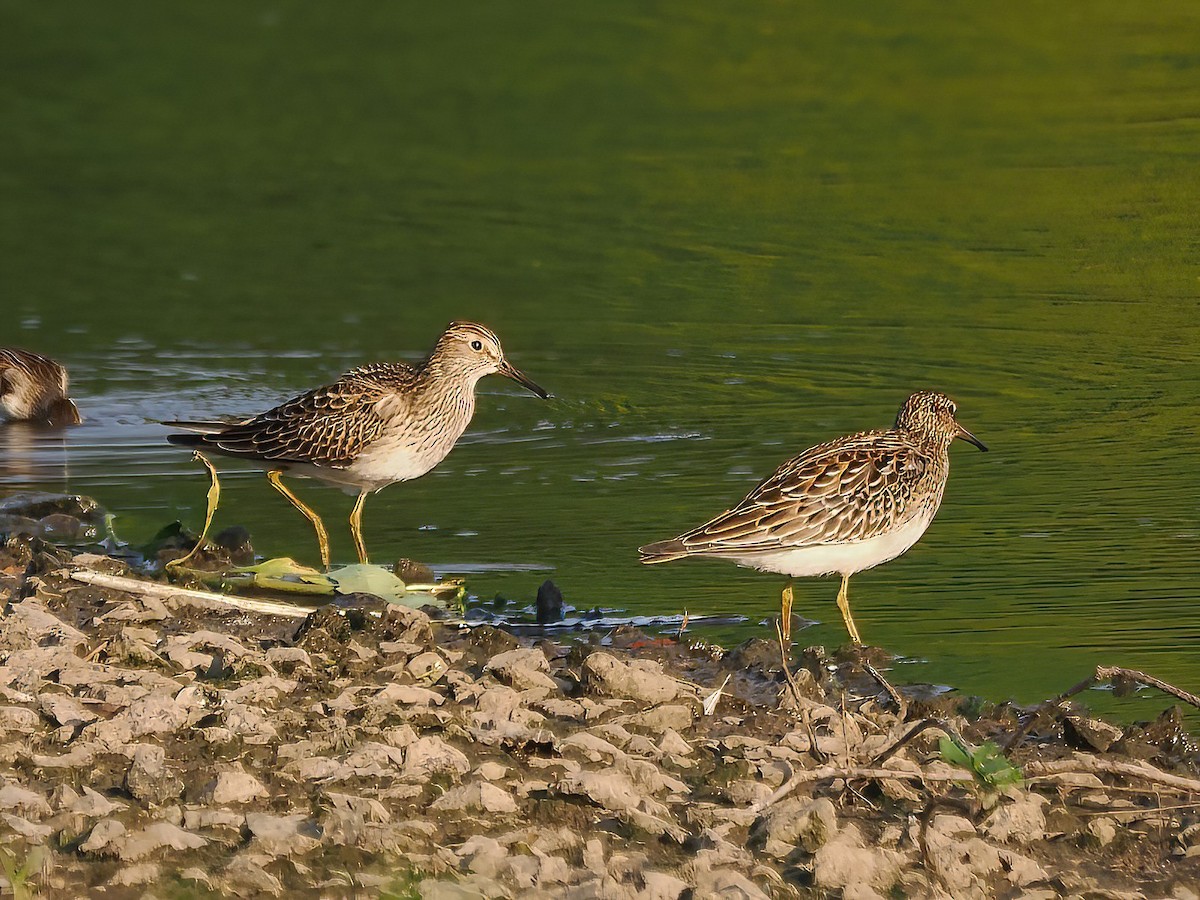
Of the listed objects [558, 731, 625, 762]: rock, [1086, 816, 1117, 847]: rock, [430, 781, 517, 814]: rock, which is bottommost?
[1086, 816, 1117, 847]: rock

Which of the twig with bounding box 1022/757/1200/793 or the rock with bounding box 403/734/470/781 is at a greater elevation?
the twig with bounding box 1022/757/1200/793

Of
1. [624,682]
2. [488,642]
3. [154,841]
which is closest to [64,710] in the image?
[154,841]

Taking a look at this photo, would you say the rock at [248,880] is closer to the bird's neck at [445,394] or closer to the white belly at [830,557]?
the white belly at [830,557]

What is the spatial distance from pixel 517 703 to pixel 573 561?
9.82ft

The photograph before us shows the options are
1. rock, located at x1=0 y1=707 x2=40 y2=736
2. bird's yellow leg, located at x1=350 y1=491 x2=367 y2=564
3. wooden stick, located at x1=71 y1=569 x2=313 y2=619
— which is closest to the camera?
rock, located at x1=0 y1=707 x2=40 y2=736

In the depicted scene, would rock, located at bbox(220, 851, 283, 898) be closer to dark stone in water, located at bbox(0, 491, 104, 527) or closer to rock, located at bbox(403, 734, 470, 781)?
rock, located at bbox(403, 734, 470, 781)

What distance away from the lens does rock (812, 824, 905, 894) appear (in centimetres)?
614

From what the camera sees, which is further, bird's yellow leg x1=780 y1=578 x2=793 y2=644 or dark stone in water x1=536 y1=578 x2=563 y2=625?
dark stone in water x1=536 y1=578 x2=563 y2=625

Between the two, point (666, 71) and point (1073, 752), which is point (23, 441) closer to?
point (1073, 752)

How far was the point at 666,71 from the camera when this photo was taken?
2711 centimetres

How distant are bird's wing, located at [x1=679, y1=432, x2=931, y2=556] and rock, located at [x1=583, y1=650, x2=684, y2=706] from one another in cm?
121

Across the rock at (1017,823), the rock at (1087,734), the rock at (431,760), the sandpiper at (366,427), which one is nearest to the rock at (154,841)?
the rock at (431,760)

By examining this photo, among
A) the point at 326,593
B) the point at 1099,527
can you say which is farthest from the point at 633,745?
the point at 1099,527

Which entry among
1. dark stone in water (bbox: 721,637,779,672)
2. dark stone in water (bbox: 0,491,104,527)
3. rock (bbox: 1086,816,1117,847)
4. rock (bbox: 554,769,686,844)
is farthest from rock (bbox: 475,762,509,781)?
dark stone in water (bbox: 0,491,104,527)
